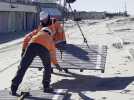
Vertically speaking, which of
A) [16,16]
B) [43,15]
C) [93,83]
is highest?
[43,15]

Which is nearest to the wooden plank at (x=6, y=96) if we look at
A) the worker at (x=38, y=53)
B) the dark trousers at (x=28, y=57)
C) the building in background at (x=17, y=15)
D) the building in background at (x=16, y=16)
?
the worker at (x=38, y=53)

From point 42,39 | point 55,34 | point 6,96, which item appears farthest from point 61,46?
point 6,96

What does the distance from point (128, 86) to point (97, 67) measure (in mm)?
1492

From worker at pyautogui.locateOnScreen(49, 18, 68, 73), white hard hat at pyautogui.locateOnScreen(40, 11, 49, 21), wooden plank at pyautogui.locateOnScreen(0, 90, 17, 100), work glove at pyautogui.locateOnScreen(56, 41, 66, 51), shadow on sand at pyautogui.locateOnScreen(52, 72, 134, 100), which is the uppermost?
white hard hat at pyautogui.locateOnScreen(40, 11, 49, 21)

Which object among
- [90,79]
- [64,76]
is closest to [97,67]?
[90,79]

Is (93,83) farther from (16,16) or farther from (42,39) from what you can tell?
(16,16)

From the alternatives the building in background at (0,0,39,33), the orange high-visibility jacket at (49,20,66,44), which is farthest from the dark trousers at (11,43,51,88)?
the building in background at (0,0,39,33)

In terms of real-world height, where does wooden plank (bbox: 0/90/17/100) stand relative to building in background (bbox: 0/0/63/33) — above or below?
above

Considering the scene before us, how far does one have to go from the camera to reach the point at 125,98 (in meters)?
10.3

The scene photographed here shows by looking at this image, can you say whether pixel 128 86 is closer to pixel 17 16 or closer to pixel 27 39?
pixel 27 39

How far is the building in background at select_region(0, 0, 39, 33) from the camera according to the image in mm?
58281

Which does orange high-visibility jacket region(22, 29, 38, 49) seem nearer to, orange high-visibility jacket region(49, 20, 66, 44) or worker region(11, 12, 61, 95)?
worker region(11, 12, 61, 95)

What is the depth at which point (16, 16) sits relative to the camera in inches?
2655

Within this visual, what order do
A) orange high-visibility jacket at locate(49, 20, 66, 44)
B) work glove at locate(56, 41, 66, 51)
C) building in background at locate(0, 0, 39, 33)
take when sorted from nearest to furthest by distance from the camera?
1. orange high-visibility jacket at locate(49, 20, 66, 44)
2. work glove at locate(56, 41, 66, 51)
3. building in background at locate(0, 0, 39, 33)
